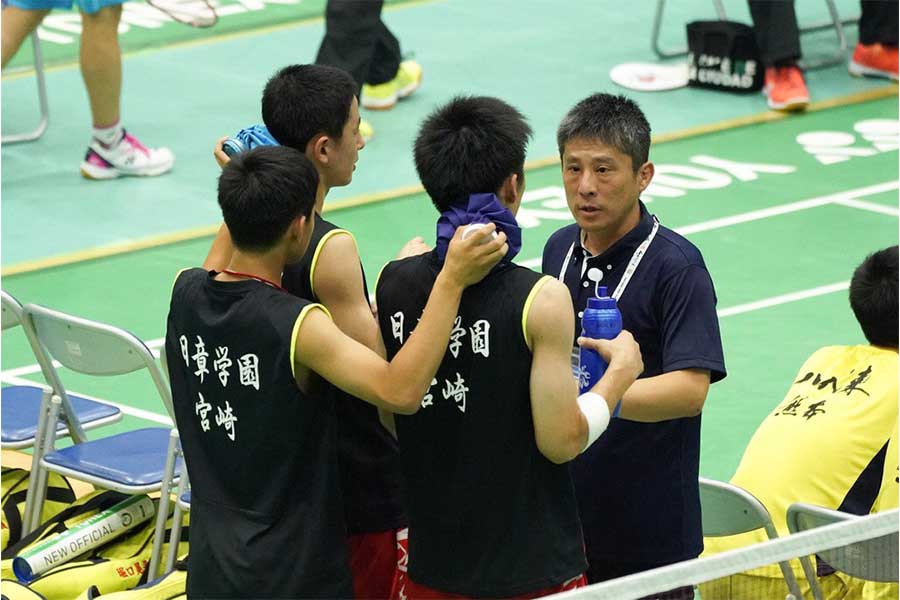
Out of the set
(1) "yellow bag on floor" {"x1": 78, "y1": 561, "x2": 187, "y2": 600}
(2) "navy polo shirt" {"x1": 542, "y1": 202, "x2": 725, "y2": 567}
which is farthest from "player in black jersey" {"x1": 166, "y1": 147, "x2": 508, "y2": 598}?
(1) "yellow bag on floor" {"x1": 78, "y1": 561, "x2": 187, "y2": 600}

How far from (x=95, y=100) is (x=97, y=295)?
5.90 feet

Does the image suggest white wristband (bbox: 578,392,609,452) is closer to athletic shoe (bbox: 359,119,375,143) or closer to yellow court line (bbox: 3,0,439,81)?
athletic shoe (bbox: 359,119,375,143)

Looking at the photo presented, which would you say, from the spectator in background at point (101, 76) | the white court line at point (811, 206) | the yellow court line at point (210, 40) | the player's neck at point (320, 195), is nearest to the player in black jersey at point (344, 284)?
the player's neck at point (320, 195)

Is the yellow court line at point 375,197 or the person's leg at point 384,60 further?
the person's leg at point 384,60

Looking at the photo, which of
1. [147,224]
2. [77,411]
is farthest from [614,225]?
[147,224]

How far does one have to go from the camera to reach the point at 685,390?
4.07 meters

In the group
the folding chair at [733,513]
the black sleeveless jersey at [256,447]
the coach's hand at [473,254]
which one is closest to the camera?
the coach's hand at [473,254]

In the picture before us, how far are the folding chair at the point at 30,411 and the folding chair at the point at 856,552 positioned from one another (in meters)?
2.77

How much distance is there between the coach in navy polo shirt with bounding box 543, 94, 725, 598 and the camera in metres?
4.24

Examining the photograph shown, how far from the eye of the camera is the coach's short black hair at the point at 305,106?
436 cm

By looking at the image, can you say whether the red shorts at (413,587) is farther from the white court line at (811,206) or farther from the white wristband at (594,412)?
the white court line at (811,206)

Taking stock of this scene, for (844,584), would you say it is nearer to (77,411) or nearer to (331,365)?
(331,365)

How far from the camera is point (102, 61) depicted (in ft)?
32.4

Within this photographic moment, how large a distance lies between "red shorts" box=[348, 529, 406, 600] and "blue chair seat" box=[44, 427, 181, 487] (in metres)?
1.35
